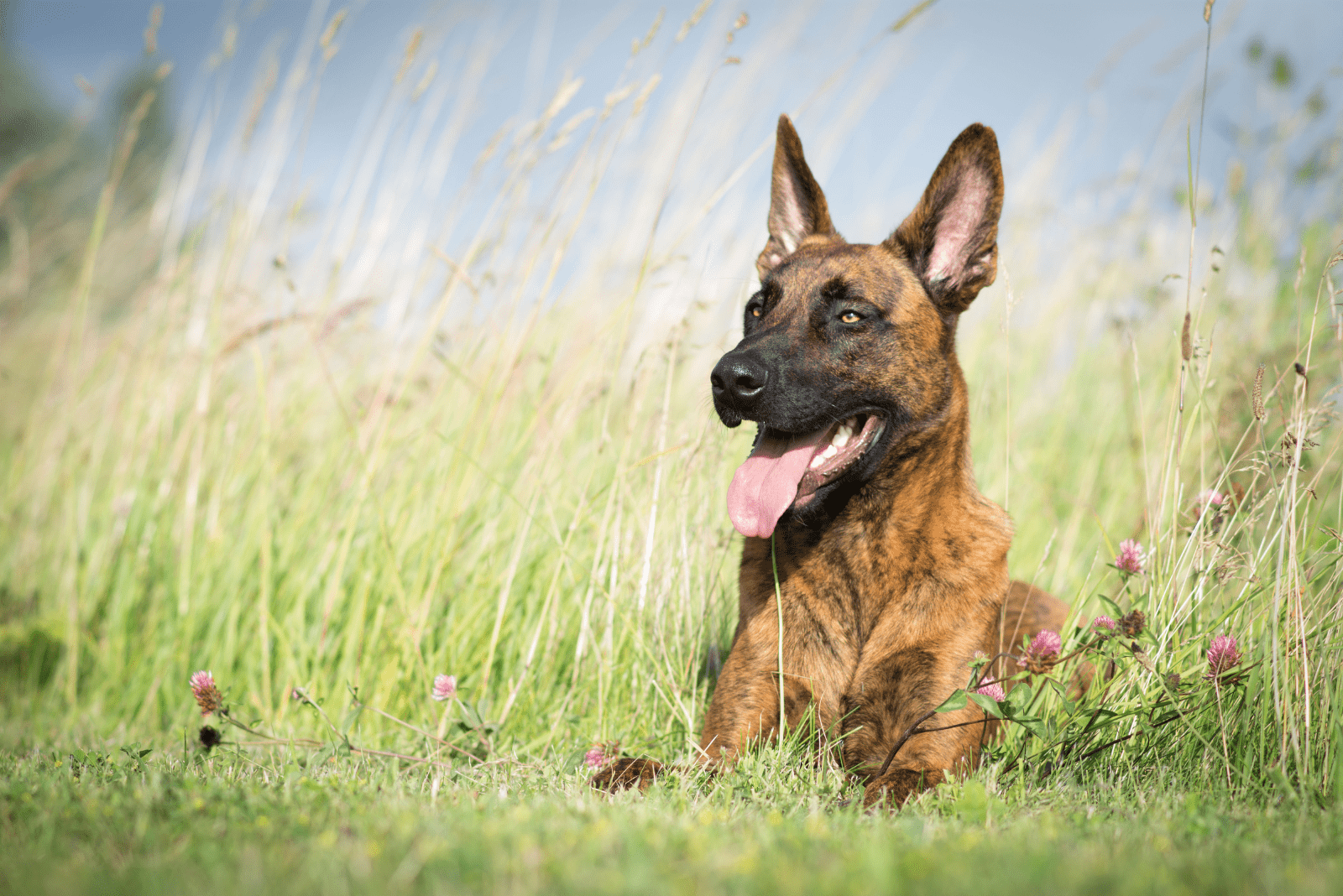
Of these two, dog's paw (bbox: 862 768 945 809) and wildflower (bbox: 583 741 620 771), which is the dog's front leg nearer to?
dog's paw (bbox: 862 768 945 809)

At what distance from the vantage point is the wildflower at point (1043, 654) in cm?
236

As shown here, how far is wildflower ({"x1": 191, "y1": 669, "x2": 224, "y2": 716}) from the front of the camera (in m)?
2.38

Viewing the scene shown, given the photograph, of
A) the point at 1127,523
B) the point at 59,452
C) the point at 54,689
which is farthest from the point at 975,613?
the point at 59,452

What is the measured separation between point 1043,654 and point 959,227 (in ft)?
5.01

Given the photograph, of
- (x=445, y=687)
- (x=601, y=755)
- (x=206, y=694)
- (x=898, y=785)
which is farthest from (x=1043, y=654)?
(x=206, y=694)

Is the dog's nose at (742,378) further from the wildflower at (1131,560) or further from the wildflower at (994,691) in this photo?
the wildflower at (1131,560)

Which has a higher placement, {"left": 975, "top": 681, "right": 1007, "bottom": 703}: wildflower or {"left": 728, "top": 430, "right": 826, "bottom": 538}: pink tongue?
{"left": 728, "top": 430, "right": 826, "bottom": 538}: pink tongue

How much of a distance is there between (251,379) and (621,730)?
125 inches

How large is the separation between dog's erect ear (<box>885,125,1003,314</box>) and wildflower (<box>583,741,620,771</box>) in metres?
1.92

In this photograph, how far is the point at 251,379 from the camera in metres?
4.87

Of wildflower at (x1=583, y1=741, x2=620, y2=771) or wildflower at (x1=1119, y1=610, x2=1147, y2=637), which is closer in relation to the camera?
wildflower at (x1=1119, y1=610, x2=1147, y2=637)

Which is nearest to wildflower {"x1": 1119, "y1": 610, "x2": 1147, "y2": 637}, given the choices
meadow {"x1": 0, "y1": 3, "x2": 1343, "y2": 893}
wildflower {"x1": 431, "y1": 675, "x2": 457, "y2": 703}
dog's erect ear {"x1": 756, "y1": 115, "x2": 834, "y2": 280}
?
meadow {"x1": 0, "y1": 3, "x2": 1343, "y2": 893}

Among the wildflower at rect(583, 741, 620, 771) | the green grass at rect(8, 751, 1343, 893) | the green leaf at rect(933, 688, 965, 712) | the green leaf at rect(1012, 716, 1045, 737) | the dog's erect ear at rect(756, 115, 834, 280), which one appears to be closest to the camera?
the green grass at rect(8, 751, 1343, 893)

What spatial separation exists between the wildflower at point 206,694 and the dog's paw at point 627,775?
3.59 feet
